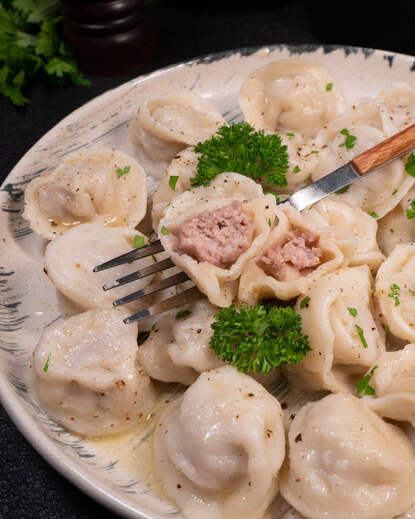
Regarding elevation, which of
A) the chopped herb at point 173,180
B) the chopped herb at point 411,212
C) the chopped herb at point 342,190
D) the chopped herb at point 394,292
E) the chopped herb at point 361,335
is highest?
the chopped herb at point 173,180

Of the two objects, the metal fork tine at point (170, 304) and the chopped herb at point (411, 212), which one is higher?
the metal fork tine at point (170, 304)

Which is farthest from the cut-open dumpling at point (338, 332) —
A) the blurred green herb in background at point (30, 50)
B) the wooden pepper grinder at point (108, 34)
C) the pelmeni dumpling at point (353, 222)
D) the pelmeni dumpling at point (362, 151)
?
the blurred green herb in background at point (30, 50)

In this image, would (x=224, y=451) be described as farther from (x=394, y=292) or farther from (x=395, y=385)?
(x=394, y=292)

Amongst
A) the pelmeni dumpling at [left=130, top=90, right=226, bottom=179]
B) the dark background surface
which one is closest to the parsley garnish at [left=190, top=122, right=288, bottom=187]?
the pelmeni dumpling at [left=130, top=90, right=226, bottom=179]

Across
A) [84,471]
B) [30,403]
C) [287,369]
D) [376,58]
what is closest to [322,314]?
[287,369]

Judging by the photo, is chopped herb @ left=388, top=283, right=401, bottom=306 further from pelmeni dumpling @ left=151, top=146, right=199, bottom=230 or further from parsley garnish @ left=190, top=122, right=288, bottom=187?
pelmeni dumpling @ left=151, top=146, right=199, bottom=230

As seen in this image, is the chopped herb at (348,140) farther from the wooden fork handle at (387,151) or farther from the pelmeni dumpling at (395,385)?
the pelmeni dumpling at (395,385)

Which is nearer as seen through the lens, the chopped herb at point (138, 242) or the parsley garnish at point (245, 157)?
the chopped herb at point (138, 242)

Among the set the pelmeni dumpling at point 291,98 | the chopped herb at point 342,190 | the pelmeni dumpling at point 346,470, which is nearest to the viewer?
the pelmeni dumpling at point 346,470
